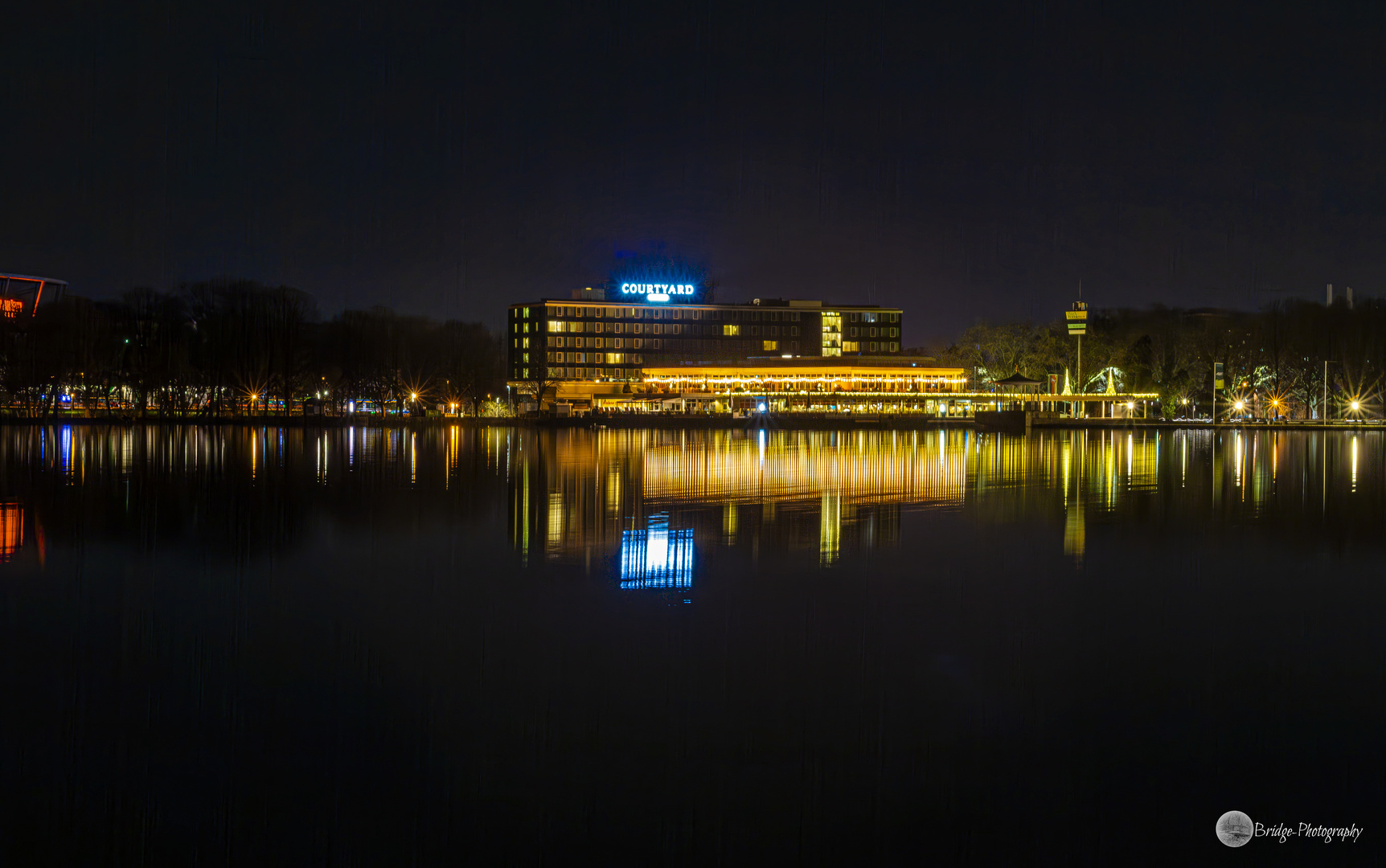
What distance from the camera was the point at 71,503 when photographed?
2316 cm

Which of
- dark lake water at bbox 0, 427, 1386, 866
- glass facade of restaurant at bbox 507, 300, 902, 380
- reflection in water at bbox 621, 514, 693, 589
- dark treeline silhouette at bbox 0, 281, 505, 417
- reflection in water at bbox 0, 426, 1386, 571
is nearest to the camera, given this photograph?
dark lake water at bbox 0, 427, 1386, 866

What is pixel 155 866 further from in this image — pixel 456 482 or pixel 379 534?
pixel 456 482

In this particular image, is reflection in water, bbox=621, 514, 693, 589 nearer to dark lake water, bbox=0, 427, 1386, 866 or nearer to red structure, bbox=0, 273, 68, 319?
dark lake water, bbox=0, 427, 1386, 866

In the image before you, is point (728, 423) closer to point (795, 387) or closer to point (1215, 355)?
point (795, 387)

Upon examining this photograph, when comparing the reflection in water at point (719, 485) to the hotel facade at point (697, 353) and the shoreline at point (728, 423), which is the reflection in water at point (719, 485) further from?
the hotel facade at point (697, 353)

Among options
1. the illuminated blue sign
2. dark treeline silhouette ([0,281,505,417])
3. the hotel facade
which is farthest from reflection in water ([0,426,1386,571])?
the illuminated blue sign

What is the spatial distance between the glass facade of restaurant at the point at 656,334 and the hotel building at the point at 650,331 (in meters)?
0.12

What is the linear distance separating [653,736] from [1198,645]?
5922mm

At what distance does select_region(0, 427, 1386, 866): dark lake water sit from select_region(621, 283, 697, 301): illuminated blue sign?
484 feet

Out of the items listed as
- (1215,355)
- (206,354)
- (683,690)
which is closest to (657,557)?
(683,690)

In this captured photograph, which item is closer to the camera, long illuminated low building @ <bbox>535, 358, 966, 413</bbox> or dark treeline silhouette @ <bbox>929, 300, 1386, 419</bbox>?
dark treeline silhouette @ <bbox>929, 300, 1386, 419</bbox>

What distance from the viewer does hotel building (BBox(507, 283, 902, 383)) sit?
164500mm

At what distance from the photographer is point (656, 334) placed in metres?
166

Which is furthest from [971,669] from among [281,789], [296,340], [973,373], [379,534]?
[973,373]
